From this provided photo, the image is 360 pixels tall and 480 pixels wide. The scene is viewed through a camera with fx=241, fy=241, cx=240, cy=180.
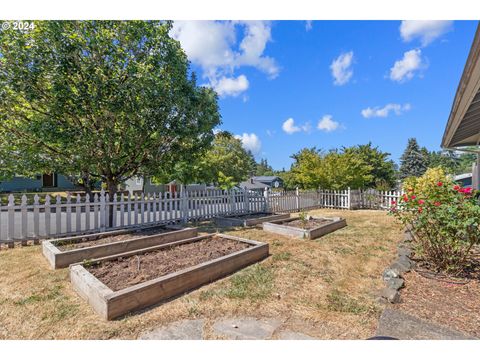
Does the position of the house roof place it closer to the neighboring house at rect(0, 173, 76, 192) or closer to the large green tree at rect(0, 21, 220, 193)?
the large green tree at rect(0, 21, 220, 193)

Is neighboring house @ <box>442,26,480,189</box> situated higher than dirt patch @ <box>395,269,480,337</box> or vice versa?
neighboring house @ <box>442,26,480,189</box>

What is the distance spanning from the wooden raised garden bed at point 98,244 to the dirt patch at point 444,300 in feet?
15.1

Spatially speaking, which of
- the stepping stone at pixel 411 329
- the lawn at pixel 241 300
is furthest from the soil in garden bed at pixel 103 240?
the stepping stone at pixel 411 329

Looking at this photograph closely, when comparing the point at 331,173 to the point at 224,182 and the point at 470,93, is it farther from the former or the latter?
the point at 470,93

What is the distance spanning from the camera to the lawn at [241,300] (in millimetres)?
2320

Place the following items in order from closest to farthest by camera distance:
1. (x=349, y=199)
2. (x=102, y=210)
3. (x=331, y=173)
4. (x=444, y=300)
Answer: (x=444, y=300)
(x=102, y=210)
(x=349, y=199)
(x=331, y=173)

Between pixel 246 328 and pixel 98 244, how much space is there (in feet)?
12.9

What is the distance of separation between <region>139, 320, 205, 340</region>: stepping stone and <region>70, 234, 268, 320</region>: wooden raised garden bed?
1.68ft

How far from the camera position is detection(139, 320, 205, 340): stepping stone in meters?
2.20

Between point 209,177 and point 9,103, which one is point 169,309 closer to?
point 9,103

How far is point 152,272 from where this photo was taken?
3.36m

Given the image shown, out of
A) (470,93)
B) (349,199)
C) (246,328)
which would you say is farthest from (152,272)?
(349,199)

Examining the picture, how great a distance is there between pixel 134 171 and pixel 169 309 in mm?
6140

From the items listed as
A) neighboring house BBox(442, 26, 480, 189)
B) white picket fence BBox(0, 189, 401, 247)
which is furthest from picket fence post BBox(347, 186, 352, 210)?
neighboring house BBox(442, 26, 480, 189)
